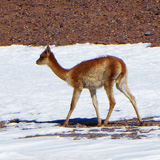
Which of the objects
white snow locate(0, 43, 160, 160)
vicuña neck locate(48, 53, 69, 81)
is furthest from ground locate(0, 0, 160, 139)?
vicuña neck locate(48, 53, 69, 81)

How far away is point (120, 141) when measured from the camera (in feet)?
22.9

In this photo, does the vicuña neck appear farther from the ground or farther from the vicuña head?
the ground

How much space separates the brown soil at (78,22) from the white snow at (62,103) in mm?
1157

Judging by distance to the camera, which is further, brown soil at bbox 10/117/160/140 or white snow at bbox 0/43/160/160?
brown soil at bbox 10/117/160/140

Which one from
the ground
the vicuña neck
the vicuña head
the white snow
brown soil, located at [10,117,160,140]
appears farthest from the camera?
the ground

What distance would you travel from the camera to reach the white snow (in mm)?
6227

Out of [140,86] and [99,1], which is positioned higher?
[99,1]

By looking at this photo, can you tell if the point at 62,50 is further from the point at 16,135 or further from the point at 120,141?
the point at 120,141

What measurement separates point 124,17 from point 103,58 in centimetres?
1324

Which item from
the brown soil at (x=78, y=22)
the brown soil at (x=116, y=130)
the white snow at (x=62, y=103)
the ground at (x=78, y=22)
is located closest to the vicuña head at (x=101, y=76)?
the brown soil at (x=116, y=130)

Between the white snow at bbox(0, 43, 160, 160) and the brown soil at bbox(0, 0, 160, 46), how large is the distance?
1.16 m

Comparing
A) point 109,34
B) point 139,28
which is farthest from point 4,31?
point 139,28

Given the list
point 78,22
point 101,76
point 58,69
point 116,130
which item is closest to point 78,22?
point 78,22

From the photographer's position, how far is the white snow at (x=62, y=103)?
6.23 meters
